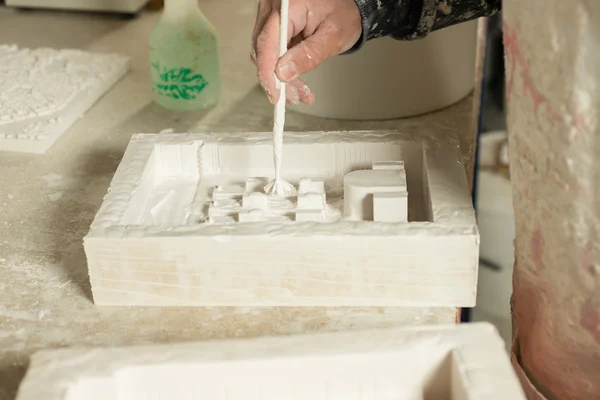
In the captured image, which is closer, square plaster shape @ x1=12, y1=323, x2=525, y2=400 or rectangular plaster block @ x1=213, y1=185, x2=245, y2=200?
square plaster shape @ x1=12, y1=323, x2=525, y2=400

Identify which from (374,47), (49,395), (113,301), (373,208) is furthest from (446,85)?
(49,395)

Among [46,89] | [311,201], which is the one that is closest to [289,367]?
[311,201]

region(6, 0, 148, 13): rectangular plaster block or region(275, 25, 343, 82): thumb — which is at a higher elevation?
region(6, 0, 148, 13): rectangular plaster block

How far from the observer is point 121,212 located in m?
0.80

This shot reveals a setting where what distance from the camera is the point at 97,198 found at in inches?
40.8

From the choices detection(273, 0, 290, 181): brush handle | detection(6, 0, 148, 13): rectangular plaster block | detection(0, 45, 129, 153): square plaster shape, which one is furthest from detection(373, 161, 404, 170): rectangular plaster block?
detection(6, 0, 148, 13): rectangular plaster block

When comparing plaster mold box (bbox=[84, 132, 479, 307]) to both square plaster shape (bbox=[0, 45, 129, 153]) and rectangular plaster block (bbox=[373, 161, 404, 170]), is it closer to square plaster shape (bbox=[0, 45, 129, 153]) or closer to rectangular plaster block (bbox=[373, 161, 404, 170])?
rectangular plaster block (bbox=[373, 161, 404, 170])

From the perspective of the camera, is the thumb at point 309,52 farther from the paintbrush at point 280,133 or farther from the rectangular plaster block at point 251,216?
the rectangular plaster block at point 251,216

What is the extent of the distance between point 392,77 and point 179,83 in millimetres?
373

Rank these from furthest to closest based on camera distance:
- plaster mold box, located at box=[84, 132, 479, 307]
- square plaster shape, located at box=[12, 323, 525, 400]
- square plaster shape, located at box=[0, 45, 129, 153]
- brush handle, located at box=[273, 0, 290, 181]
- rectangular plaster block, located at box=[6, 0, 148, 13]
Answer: rectangular plaster block, located at box=[6, 0, 148, 13] < square plaster shape, located at box=[0, 45, 129, 153] < brush handle, located at box=[273, 0, 290, 181] < plaster mold box, located at box=[84, 132, 479, 307] < square plaster shape, located at box=[12, 323, 525, 400]

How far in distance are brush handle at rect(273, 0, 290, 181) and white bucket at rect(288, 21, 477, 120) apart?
0.33m

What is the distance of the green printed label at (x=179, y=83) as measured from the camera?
125 centimetres

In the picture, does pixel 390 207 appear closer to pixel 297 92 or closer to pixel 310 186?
pixel 310 186

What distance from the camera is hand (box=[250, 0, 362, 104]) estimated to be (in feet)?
2.90
